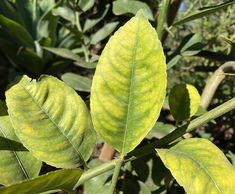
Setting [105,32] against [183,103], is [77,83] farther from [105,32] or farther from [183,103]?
[183,103]

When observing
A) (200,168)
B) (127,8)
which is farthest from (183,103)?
(127,8)

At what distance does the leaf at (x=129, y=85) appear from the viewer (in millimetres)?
435

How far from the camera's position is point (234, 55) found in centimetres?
105

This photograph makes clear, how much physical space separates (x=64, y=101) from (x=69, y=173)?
107mm

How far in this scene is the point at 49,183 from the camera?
0.37 metres

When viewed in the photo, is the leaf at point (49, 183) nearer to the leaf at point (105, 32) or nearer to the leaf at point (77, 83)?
the leaf at point (77, 83)

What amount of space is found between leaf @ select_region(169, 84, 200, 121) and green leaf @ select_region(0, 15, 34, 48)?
4.36 ft

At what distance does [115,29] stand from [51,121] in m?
0.91

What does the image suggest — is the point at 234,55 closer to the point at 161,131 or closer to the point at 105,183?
the point at 161,131

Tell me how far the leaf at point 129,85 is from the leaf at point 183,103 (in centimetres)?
13

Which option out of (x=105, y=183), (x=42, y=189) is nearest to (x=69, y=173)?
(x=42, y=189)

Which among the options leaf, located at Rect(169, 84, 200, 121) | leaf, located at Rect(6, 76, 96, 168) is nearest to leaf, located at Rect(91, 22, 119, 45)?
leaf, located at Rect(169, 84, 200, 121)

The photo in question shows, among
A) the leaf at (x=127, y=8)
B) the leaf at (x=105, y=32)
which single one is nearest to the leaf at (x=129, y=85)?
the leaf at (x=127, y=8)

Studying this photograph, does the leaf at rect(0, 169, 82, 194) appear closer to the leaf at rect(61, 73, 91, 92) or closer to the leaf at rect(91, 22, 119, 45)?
the leaf at rect(61, 73, 91, 92)
